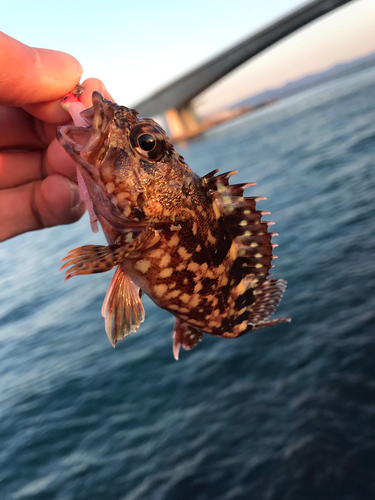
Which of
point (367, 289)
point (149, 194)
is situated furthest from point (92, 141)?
point (367, 289)

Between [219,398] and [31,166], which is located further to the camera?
[219,398]

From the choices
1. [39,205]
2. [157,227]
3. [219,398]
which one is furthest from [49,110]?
[219,398]

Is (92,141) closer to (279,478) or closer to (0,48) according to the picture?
(0,48)

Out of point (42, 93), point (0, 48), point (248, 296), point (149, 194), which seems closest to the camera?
point (0, 48)

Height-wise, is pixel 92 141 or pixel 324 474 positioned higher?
pixel 92 141

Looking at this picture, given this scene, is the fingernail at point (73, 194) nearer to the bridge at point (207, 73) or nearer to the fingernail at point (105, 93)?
the fingernail at point (105, 93)

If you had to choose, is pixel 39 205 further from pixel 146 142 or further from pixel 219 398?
pixel 219 398

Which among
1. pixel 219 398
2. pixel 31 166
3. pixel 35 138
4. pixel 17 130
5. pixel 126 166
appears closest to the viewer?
pixel 126 166

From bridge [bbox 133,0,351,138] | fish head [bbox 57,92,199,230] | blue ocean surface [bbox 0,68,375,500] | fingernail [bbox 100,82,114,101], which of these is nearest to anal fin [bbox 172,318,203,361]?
fish head [bbox 57,92,199,230]
